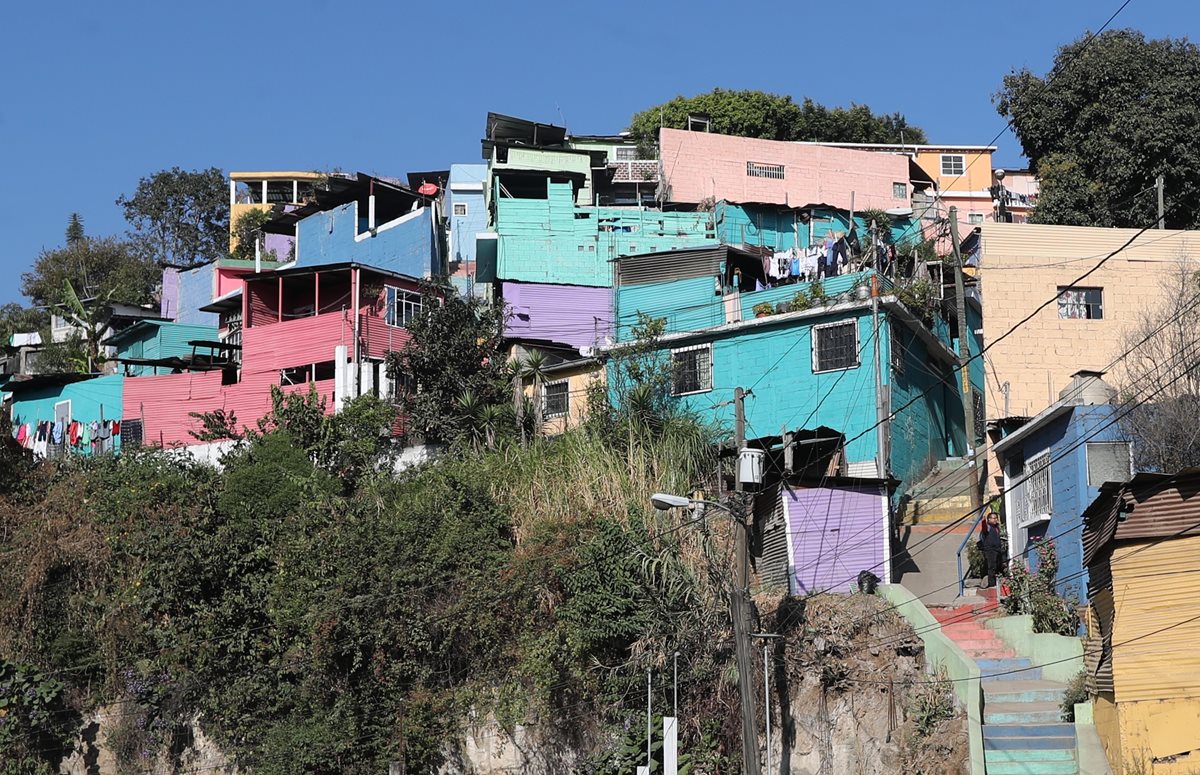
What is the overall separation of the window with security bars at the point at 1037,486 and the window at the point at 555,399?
11.4m

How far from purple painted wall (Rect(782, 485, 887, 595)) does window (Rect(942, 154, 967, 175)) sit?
3375cm

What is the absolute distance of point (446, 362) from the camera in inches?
1242

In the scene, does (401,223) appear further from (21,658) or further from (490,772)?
(490,772)

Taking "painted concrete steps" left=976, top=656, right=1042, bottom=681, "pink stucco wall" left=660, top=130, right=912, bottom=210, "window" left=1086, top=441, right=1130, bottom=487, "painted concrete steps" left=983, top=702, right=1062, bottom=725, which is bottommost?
"painted concrete steps" left=983, top=702, right=1062, bottom=725

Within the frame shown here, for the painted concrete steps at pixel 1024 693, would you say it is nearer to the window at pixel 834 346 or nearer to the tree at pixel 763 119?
the window at pixel 834 346

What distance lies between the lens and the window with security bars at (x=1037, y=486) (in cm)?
2400

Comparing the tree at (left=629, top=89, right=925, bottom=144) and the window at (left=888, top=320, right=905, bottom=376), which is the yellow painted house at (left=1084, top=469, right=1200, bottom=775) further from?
the tree at (left=629, top=89, right=925, bottom=144)

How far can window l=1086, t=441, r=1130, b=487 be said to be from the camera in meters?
22.5

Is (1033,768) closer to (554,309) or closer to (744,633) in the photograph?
(744,633)

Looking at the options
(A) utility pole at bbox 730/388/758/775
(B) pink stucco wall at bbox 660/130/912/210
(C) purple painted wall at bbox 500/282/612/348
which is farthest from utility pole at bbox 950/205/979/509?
(A) utility pole at bbox 730/388/758/775

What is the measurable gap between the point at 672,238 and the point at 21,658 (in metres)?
23.0

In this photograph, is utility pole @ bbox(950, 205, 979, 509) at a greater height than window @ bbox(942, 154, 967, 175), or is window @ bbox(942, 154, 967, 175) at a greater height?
window @ bbox(942, 154, 967, 175)

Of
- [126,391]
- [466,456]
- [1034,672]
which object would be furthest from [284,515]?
[1034,672]

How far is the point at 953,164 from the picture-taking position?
183 ft
